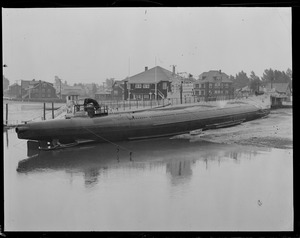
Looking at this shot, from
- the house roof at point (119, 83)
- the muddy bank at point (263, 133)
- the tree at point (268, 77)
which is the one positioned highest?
the tree at point (268, 77)

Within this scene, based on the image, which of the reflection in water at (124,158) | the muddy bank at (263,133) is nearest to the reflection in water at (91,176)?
the reflection in water at (124,158)

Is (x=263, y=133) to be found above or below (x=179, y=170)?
above

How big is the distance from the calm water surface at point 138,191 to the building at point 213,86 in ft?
1.16

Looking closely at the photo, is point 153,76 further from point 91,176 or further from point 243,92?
point 91,176

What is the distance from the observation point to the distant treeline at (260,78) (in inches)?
76.6

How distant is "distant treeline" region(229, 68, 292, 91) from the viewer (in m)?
1.95

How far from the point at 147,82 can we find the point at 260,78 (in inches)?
24.4

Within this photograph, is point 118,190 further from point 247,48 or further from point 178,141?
point 247,48

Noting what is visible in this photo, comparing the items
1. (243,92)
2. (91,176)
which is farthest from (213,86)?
(91,176)

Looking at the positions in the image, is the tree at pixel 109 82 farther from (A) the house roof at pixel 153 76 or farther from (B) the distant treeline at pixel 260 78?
(B) the distant treeline at pixel 260 78

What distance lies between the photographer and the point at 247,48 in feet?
6.47

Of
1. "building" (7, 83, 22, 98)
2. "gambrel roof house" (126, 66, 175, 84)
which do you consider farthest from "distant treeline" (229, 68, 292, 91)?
"building" (7, 83, 22, 98)

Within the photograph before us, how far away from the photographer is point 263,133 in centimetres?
201

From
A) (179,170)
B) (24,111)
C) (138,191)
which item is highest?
(24,111)
